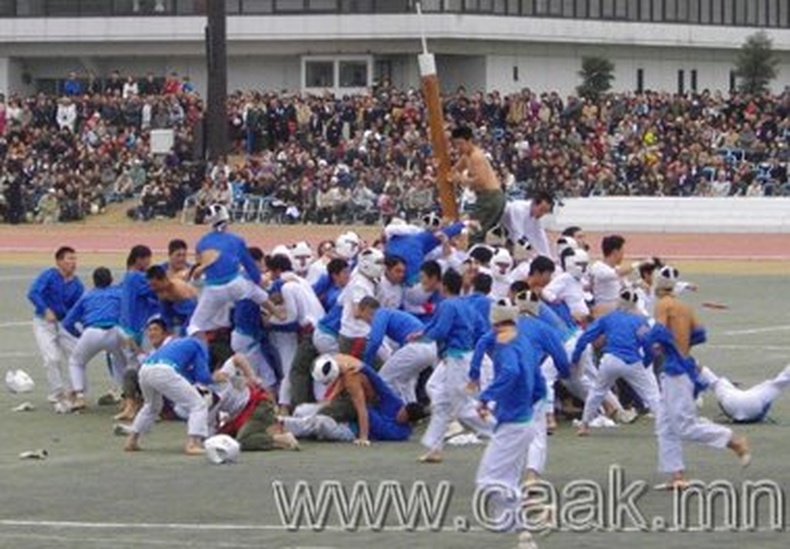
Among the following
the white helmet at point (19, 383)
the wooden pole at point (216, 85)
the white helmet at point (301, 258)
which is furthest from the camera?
the wooden pole at point (216, 85)

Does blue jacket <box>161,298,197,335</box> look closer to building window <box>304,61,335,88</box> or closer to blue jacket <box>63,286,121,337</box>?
blue jacket <box>63,286,121,337</box>

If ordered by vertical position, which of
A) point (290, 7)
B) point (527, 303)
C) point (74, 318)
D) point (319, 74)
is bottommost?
point (74, 318)

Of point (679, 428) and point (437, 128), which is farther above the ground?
point (437, 128)

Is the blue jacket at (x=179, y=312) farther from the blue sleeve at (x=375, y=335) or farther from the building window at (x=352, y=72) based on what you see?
the building window at (x=352, y=72)

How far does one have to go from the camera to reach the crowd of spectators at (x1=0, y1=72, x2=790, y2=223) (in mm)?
61250

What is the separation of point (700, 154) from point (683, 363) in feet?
143

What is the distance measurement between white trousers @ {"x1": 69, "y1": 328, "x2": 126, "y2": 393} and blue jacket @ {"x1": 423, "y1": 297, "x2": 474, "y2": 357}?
5066mm

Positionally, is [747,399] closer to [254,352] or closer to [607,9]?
[254,352]

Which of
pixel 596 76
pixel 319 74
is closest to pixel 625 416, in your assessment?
pixel 596 76

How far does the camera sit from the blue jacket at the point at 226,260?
24.6 m

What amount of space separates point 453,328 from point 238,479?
8.82 feet

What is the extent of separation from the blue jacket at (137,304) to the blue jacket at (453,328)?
178 inches

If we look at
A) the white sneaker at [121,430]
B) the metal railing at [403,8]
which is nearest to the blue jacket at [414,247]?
the white sneaker at [121,430]

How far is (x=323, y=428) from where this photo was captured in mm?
22719
